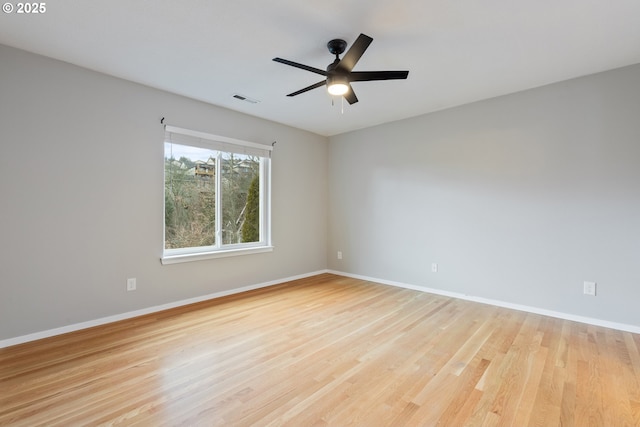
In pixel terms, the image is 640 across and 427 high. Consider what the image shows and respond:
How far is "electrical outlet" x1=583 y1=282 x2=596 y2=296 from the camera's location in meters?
2.91

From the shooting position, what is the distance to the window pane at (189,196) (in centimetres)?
344

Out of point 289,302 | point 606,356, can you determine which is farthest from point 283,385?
point 606,356

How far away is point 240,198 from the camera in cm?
415

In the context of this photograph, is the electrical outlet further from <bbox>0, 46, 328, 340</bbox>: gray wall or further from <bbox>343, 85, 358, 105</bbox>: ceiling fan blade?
<bbox>0, 46, 328, 340</bbox>: gray wall

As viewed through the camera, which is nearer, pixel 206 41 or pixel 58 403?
pixel 58 403

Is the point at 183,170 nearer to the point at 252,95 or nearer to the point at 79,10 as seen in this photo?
the point at 252,95

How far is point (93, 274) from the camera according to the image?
2832mm

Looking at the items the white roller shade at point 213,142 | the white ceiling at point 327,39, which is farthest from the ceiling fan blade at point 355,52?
the white roller shade at point 213,142

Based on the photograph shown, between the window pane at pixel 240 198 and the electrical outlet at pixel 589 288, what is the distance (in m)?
3.93

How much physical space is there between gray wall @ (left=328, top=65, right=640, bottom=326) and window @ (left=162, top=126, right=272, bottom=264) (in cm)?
175

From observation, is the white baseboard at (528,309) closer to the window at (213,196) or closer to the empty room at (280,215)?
the empty room at (280,215)

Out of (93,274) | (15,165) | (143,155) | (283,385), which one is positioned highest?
(143,155)

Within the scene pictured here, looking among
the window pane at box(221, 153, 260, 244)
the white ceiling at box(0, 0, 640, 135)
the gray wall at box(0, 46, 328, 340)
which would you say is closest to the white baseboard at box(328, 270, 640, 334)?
the window pane at box(221, 153, 260, 244)

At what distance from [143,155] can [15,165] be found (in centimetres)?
99
